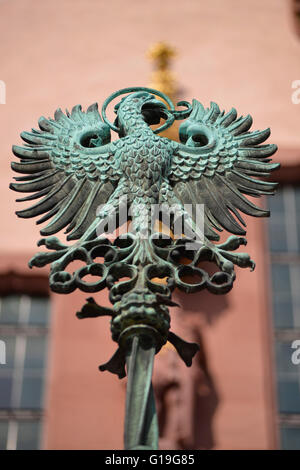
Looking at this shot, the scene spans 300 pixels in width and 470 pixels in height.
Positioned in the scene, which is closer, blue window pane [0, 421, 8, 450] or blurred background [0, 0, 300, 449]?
blurred background [0, 0, 300, 449]

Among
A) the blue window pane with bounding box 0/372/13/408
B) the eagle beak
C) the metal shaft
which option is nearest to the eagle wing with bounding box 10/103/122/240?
the eagle beak

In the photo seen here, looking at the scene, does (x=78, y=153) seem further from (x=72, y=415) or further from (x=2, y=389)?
(x=2, y=389)

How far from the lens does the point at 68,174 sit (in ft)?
12.3

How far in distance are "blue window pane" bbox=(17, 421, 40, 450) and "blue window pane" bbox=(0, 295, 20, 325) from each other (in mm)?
973

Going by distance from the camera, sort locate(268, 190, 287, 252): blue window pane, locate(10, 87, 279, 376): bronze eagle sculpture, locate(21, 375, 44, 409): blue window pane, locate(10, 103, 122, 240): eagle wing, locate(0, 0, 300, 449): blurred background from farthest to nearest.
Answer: locate(268, 190, 287, 252): blue window pane → locate(21, 375, 44, 409): blue window pane → locate(0, 0, 300, 449): blurred background → locate(10, 103, 122, 240): eagle wing → locate(10, 87, 279, 376): bronze eagle sculpture

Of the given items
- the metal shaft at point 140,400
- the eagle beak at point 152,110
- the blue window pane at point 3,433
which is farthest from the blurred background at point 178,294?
the metal shaft at point 140,400

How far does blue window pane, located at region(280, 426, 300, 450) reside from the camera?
7.65 meters

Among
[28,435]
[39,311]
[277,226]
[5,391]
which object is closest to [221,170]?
[28,435]

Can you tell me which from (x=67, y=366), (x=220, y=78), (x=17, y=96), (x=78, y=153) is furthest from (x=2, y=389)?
(x=78, y=153)

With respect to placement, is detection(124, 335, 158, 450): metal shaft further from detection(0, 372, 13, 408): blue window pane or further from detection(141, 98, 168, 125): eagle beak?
detection(0, 372, 13, 408): blue window pane

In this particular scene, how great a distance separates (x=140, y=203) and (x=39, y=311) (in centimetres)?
516

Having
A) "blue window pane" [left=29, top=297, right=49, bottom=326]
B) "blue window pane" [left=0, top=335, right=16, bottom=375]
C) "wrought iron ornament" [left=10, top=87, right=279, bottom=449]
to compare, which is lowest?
"wrought iron ornament" [left=10, top=87, right=279, bottom=449]

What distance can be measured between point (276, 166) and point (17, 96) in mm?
6361

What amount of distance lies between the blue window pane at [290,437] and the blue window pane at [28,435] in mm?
1879
